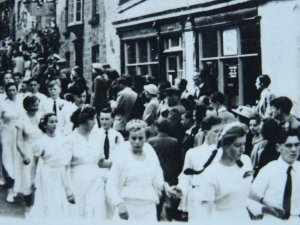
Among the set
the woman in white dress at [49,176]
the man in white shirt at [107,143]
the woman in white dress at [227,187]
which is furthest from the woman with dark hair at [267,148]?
the woman in white dress at [49,176]

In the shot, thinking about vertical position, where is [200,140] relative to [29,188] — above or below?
above

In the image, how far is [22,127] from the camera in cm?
318

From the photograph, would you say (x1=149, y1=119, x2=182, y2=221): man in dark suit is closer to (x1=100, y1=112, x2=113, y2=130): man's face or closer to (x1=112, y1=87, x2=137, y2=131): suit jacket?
(x1=100, y1=112, x2=113, y2=130): man's face

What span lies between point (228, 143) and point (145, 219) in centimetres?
61

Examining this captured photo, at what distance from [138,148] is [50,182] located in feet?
2.50

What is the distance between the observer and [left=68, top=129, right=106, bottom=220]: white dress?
8.55ft

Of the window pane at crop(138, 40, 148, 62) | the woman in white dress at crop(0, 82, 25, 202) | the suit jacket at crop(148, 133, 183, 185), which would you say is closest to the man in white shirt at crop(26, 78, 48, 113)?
the woman in white dress at crop(0, 82, 25, 202)

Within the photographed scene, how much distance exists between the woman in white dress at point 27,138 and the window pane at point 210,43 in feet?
4.21

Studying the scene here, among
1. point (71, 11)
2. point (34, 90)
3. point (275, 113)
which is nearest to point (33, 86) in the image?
point (34, 90)

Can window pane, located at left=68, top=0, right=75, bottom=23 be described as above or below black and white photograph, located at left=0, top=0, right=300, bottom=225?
above

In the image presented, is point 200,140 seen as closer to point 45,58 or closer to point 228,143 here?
point 228,143

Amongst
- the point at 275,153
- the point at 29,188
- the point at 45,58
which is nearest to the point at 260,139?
the point at 275,153

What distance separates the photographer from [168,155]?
2703 millimetres

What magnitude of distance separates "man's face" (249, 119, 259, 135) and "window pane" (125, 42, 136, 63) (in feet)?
5.01
